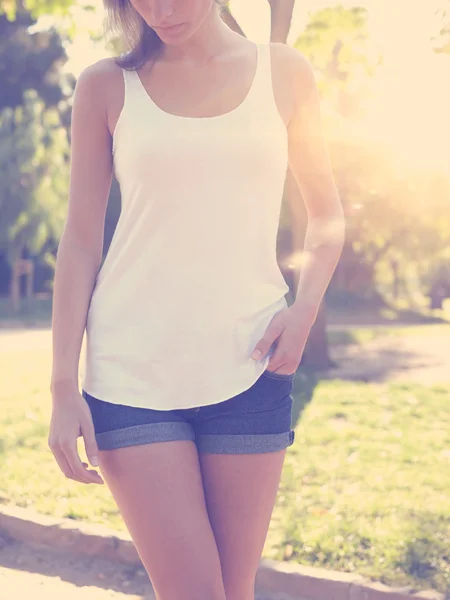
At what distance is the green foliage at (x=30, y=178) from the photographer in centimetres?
2356

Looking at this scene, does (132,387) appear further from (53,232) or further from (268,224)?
(53,232)

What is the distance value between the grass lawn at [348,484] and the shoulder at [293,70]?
2827 mm

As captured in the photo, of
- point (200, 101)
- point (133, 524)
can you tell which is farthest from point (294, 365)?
point (200, 101)

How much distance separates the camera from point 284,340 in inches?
78.4

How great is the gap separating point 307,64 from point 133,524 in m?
1.22

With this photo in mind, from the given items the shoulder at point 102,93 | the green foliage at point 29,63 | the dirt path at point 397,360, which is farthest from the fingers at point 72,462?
the green foliage at point 29,63

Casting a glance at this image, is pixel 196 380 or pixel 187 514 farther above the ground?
pixel 196 380

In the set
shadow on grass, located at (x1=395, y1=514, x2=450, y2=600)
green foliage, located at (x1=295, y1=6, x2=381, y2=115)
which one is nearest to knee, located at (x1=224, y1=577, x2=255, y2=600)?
shadow on grass, located at (x1=395, y1=514, x2=450, y2=600)

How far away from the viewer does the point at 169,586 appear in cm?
189

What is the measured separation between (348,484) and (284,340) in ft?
12.6

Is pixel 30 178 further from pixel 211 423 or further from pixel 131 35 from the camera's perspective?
pixel 211 423

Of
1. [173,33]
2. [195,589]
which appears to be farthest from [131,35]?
[195,589]

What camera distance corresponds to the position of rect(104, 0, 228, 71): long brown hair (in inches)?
80.7

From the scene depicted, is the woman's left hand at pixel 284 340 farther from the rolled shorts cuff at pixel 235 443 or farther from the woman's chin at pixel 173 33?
the woman's chin at pixel 173 33
